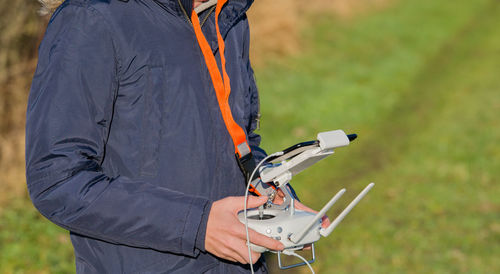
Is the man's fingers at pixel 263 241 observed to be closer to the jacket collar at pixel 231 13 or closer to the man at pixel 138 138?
the man at pixel 138 138

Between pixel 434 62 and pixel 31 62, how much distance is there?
11.1 m

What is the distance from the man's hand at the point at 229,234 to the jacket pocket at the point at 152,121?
0.84 ft

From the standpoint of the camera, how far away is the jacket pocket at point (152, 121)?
5.73 feet

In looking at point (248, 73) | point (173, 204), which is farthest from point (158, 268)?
point (248, 73)

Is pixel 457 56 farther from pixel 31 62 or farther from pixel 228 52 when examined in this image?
pixel 228 52

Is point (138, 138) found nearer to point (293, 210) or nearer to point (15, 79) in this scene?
point (293, 210)

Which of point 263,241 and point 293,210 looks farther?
point 293,210

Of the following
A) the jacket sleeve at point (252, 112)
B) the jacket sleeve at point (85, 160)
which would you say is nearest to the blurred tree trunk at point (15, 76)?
the jacket sleeve at point (252, 112)

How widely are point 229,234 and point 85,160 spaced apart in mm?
419

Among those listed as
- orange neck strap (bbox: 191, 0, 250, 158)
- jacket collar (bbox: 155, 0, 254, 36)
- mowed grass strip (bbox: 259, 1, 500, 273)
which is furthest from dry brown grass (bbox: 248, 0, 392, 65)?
orange neck strap (bbox: 191, 0, 250, 158)

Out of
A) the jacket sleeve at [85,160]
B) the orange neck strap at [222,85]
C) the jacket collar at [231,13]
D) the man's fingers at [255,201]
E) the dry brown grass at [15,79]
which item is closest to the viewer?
the jacket sleeve at [85,160]

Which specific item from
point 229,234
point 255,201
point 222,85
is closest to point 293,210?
point 255,201

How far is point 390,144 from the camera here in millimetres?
9375

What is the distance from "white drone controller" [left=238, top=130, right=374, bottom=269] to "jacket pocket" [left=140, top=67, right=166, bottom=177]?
307mm
